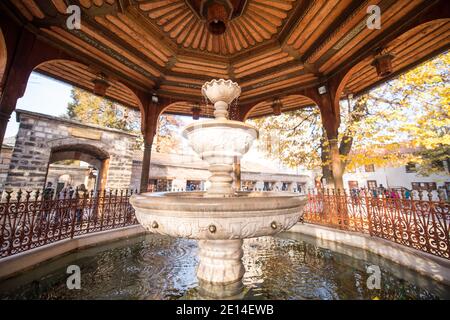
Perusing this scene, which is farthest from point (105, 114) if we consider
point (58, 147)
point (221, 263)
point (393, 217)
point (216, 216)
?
point (393, 217)

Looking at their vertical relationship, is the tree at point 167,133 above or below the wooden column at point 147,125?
above

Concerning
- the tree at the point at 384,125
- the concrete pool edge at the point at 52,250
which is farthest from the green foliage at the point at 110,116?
the concrete pool edge at the point at 52,250

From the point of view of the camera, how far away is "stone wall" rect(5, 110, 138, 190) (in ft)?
26.8

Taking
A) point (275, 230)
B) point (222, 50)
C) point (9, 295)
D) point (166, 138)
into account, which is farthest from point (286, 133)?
point (166, 138)

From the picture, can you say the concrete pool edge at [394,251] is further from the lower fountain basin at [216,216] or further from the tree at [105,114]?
the tree at [105,114]

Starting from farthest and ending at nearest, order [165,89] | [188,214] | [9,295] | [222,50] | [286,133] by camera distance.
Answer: [286,133], [165,89], [222,50], [9,295], [188,214]

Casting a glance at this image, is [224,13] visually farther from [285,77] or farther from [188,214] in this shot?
[188,214]

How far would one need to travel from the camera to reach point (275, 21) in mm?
4832

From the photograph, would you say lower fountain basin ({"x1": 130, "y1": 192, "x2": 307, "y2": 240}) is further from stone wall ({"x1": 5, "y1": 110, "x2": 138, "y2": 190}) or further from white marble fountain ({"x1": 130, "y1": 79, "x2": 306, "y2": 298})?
stone wall ({"x1": 5, "y1": 110, "x2": 138, "y2": 190})

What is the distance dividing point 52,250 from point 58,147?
7593mm

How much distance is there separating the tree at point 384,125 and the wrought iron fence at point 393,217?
203 centimetres

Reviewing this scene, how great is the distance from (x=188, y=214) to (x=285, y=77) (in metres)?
6.32

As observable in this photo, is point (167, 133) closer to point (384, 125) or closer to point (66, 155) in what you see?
point (66, 155)

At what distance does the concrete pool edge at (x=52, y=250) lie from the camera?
3.06m
